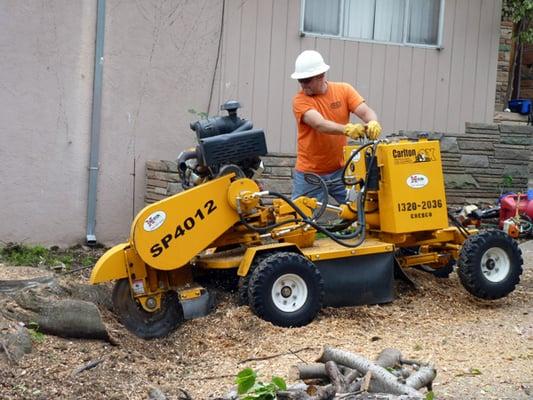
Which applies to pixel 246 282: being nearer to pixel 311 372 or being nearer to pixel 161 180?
pixel 311 372

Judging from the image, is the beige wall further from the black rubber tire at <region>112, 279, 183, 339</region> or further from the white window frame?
the black rubber tire at <region>112, 279, 183, 339</region>

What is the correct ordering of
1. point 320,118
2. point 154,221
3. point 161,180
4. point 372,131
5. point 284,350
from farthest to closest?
point 161,180
point 320,118
point 372,131
point 154,221
point 284,350

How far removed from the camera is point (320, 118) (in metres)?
7.62

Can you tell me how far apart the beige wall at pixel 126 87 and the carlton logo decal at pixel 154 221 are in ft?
11.3

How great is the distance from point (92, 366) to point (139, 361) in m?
0.39

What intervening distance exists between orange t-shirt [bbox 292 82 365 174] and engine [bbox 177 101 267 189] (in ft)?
3.09

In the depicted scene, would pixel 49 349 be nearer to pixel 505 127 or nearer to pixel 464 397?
pixel 464 397

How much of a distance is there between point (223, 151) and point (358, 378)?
217 centimetres

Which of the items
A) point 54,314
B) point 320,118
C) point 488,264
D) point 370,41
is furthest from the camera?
point 370,41

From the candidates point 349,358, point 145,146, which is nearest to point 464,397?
point 349,358

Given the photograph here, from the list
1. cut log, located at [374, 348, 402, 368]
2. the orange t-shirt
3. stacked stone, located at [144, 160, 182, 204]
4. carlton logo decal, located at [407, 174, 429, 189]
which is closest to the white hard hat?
the orange t-shirt

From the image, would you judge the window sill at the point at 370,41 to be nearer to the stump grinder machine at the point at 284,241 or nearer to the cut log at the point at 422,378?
the stump grinder machine at the point at 284,241

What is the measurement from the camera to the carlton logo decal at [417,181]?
7266 mm

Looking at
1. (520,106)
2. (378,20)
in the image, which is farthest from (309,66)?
(520,106)
